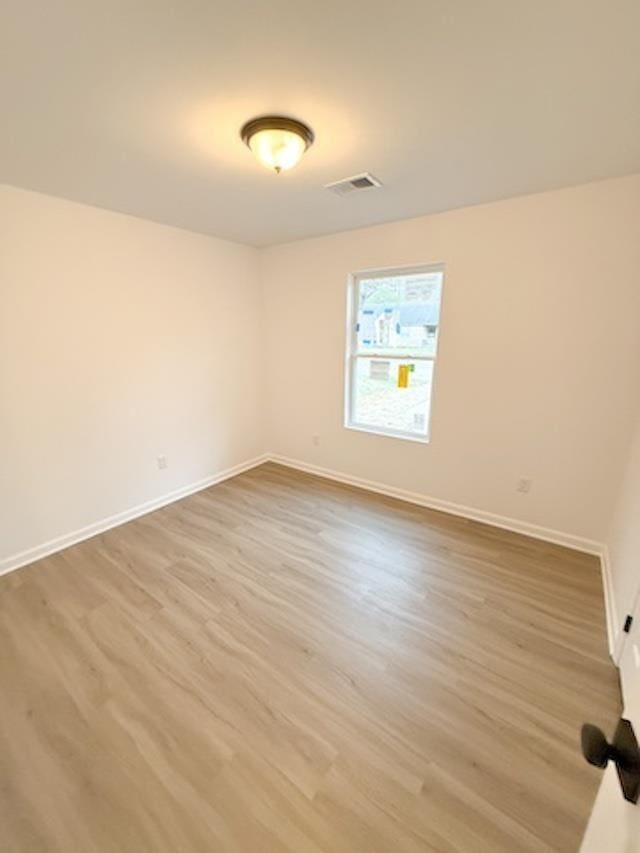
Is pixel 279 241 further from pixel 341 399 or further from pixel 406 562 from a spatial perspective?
pixel 406 562

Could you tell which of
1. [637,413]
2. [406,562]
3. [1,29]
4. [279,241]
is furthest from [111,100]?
[637,413]

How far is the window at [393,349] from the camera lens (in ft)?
9.70

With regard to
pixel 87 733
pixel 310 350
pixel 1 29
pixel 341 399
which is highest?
pixel 1 29

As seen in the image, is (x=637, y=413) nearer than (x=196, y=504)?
Yes

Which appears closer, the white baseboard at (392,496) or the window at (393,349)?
the white baseboard at (392,496)

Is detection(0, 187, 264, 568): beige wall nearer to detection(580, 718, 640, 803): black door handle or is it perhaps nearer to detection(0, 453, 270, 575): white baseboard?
detection(0, 453, 270, 575): white baseboard

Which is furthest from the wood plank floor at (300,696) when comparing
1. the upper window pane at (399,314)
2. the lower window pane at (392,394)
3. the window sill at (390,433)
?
the upper window pane at (399,314)

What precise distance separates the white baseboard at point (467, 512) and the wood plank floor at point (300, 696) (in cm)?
9

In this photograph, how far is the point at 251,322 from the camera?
3.76m

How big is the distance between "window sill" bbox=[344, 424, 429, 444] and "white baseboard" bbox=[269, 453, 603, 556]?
1.60ft

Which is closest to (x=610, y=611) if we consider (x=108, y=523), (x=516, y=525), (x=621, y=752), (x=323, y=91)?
(x=516, y=525)

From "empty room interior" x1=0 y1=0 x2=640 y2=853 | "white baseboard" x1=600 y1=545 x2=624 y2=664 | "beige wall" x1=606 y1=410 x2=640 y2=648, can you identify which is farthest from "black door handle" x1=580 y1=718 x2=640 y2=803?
"white baseboard" x1=600 y1=545 x2=624 y2=664

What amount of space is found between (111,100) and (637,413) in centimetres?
312

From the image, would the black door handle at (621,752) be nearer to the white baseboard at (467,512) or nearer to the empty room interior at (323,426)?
the empty room interior at (323,426)
